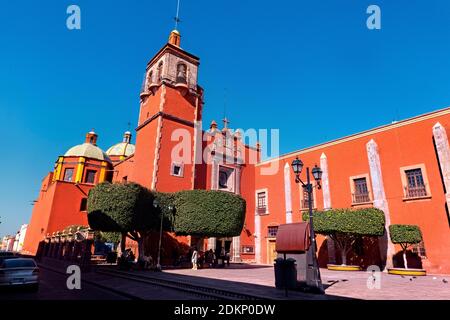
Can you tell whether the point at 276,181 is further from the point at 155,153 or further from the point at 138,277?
the point at 138,277

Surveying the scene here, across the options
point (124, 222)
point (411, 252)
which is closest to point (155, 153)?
point (124, 222)

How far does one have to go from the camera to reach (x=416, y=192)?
17.4 metres

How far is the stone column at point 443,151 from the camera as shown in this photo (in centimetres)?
1595

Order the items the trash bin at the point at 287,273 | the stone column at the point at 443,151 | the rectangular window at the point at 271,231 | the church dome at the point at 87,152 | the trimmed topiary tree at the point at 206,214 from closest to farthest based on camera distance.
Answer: the trash bin at the point at 287,273 < the stone column at the point at 443,151 < the trimmed topiary tree at the point at 206,214 < the rectangular window at the point at 271,231 < the church dome at the point at 87,152

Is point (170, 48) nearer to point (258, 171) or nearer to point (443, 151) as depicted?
point (258, 171)

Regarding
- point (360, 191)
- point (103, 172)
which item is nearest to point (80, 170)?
point (103, 172)

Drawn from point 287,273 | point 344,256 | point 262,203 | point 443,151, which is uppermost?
point 443,151

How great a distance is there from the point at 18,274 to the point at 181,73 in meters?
20.9

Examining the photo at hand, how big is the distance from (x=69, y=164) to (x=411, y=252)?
35.5 metres

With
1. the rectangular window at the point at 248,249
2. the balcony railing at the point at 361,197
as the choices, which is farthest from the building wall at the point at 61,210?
the balcony railing at the point at 361,197

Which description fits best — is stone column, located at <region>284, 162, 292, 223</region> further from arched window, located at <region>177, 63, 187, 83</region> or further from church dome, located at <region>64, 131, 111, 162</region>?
church dome, located at <region>64, 131, 111, 162</region>

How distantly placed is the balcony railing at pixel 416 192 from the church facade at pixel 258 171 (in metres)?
0.06

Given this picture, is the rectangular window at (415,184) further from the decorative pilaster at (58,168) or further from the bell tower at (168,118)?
the decorative pilaster at (58,168)
